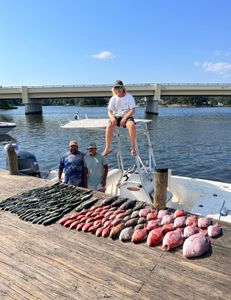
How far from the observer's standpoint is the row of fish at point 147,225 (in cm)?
374

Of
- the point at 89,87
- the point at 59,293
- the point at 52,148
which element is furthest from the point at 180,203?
the point at 89,87

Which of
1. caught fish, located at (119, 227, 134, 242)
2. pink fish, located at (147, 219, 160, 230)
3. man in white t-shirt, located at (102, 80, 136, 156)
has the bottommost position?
caught fish, located at (119, 227, 134, 242)

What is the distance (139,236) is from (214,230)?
1199mm

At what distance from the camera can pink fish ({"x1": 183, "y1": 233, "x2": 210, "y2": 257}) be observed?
3.52 metres

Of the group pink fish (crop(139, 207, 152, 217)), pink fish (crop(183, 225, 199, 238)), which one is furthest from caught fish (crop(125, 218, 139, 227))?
pink fish (crop(183, 225, 199, 238))

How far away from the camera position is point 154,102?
214 feet

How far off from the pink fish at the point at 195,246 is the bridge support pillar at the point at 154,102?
60.0 metres

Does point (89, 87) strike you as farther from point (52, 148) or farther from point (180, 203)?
point (180, 203)

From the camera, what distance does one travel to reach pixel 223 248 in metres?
3.68

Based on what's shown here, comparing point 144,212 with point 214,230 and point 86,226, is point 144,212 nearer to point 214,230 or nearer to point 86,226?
point 86,226

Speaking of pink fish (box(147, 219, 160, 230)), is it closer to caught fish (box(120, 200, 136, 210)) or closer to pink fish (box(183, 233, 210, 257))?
pink fish (box(183, 233, 210, 257))

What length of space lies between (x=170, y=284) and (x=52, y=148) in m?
23.0

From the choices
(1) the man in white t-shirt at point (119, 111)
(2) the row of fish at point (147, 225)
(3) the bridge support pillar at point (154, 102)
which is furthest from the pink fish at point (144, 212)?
(3) the bridge support pillar at point (154, 102)

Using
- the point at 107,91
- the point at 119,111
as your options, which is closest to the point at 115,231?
the point at 119,111
